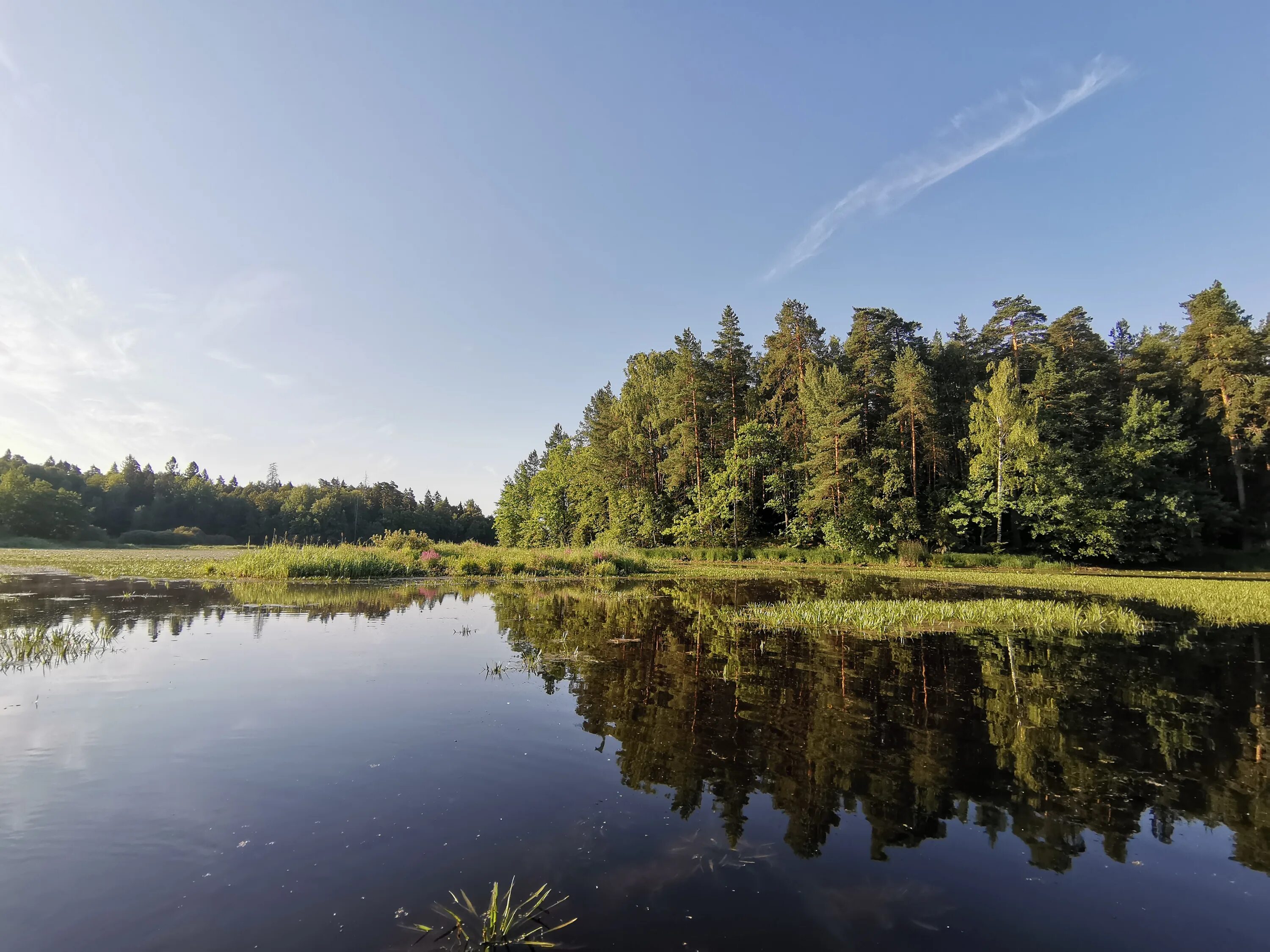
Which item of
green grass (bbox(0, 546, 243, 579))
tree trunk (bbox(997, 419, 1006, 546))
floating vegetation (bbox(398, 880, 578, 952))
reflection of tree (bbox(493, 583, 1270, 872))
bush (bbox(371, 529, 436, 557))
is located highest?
tree trunk (bbox(997, 419, 1006, 546))

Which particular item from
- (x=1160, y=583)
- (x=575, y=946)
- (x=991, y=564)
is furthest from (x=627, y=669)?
(x=991, y=564)

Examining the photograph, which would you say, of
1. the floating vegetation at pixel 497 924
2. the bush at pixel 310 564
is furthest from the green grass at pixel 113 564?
the floating vegetation at pixel 497 924

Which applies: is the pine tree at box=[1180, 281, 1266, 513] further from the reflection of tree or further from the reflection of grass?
the reflection of grass

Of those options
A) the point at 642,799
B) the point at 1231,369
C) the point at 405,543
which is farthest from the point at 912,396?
the point at 642,799

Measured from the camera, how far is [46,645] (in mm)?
11852

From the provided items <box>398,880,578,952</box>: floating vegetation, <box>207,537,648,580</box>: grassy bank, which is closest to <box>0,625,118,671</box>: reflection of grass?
<box>398,880,578,952</box>: floating vegetation

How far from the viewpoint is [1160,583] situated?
92.3 feet

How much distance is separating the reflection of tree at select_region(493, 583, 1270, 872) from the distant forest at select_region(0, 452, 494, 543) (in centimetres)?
8553

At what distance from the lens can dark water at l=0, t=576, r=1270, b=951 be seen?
13.9 ft

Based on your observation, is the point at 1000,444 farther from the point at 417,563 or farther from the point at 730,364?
the point at 417,563

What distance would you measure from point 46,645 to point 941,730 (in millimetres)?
18169

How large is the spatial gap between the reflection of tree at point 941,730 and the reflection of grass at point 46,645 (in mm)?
9638

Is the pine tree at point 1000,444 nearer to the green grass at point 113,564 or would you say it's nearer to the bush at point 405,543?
the bush at point 405,543

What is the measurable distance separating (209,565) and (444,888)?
33.5 metres
